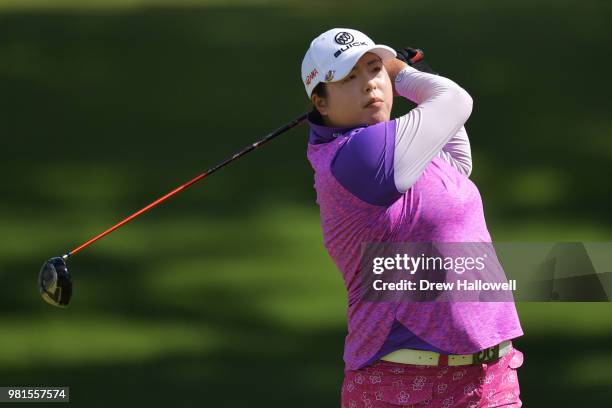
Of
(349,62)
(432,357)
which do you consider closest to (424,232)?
(432,357)

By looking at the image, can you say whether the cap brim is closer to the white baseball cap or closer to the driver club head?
the white baseball cap

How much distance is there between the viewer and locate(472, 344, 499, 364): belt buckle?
215 centimetres

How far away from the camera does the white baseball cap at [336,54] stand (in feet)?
7.11

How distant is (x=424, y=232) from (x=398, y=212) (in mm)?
58

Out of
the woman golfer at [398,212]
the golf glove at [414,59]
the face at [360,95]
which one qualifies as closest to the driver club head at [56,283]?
the woman golfer at [398,212]

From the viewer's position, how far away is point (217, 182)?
3518 millimetres

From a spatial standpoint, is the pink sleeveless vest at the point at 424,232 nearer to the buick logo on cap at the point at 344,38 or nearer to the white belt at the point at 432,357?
the white belt at the point at 432,357

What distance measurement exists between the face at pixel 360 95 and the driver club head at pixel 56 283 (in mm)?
748

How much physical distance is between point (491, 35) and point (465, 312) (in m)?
1.58

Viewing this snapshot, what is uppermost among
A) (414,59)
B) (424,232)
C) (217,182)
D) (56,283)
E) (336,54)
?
(217,182)

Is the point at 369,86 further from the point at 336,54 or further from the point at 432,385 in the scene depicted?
the point at 432,385

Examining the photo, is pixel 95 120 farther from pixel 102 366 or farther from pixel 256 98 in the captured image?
pixel 102 366

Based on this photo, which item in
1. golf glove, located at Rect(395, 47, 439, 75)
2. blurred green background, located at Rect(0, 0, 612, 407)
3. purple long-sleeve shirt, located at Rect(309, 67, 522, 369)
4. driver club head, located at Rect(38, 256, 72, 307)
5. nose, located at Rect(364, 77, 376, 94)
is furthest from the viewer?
blurred green background, located at Rect(0, 0, 612, 407)

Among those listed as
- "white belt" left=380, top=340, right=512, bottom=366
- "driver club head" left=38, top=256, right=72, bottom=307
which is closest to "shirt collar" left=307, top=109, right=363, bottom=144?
"white belt" left=380, top=340, right=512, bottom=366
